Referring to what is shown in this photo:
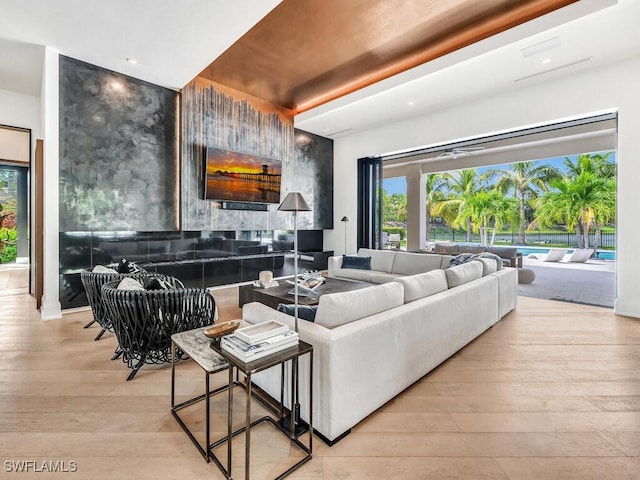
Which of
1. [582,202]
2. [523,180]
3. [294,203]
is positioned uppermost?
[523,180]

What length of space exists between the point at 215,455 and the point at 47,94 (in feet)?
15.7

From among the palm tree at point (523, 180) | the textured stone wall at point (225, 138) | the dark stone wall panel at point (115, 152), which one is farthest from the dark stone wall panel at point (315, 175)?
the palm tree at point (523, 180)

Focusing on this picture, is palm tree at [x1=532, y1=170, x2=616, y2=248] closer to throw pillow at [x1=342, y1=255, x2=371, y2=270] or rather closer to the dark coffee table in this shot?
throw pillow at [x1=342, y1=255, x2=371, y2=270]

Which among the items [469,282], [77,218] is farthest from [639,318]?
[77,218]

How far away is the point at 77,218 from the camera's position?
14.1 feet

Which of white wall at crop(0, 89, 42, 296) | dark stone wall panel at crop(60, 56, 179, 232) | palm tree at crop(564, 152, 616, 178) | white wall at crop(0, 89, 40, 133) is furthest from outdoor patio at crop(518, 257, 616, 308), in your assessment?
white wall at crop(0, 89, 40, 133)

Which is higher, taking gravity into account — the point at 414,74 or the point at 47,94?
the point at 414,74

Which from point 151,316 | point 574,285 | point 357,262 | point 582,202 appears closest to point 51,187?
point 151,316

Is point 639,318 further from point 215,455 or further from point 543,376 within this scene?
point 215,455

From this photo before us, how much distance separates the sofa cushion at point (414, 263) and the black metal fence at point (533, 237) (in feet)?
26.2

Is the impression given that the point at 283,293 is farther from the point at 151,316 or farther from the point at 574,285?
the point at 574,285

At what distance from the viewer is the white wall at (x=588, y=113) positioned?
4.16 m

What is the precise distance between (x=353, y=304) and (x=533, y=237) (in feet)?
41.8

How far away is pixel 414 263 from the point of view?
5371 mm
